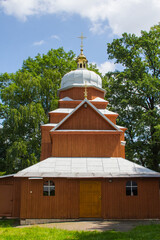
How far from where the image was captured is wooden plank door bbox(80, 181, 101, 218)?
1491 centimetres

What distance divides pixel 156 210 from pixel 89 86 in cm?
1288

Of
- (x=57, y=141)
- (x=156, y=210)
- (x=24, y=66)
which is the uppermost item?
(x=24, y=66)

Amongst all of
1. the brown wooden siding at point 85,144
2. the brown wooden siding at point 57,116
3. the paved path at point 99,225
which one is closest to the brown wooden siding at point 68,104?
the brown wooden siding at point 57,116

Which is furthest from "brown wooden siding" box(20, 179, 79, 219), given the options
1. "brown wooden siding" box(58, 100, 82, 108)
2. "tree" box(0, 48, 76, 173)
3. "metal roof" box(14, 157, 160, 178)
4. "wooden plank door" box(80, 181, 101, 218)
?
"tree" box(0, 48, 76, 173)

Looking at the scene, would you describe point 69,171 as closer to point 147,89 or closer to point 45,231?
point 45,231

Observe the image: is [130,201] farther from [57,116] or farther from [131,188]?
[57,116]

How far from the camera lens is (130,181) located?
15.2 m

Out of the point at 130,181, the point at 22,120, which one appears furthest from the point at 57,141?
the point at 22,120

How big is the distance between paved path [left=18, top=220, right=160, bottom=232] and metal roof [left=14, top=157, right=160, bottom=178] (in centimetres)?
248

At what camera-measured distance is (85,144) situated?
1728 centimetres

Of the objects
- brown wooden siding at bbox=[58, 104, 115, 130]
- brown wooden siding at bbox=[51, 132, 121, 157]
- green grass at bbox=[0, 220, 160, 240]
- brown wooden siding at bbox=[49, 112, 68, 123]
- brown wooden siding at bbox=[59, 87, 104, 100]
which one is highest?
brown wooden siding at bbox=[59, 87, 104, 100]

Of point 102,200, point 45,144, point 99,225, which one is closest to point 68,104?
point 45,144

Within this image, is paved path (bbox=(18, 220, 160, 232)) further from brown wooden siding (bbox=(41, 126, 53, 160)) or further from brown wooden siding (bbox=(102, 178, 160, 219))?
brown wooden siding (bbox=(41, 126, 53, 160))

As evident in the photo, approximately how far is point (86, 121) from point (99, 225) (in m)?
7.21
